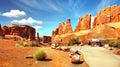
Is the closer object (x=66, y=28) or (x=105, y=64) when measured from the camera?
(x=105, y=64)

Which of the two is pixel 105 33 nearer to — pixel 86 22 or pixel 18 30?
pixel 86 22

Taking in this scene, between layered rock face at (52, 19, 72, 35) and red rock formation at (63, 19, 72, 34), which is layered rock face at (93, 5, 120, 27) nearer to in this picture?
red rock formation at (63, 19, 72, 34)

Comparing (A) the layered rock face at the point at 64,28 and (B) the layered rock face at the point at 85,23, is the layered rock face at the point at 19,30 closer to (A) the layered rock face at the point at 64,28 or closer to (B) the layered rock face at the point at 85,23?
(A) the layered rock face at the point at 64,28

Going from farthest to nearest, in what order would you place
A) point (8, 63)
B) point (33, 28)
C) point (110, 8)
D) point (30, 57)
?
point (33, 28)
point (110, 8)
point (30, 57)
point (8, 63)

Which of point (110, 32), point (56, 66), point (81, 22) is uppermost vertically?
point (81, 22)

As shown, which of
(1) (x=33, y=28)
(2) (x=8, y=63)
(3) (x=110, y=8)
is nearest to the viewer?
(2) (x=8, y=63)

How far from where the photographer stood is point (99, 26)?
69.1 metres

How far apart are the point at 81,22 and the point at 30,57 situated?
283 feet

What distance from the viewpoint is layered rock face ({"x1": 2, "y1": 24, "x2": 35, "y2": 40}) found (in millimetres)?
122000

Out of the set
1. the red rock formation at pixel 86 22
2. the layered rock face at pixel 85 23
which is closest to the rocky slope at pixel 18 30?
the layered rock face at pixel 85 23

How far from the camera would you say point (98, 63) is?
17.7 m

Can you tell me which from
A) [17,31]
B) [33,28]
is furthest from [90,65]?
[33,28]

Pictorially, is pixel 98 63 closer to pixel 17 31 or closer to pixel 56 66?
pixel 56 66

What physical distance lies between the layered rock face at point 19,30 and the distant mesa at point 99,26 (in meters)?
23.4
